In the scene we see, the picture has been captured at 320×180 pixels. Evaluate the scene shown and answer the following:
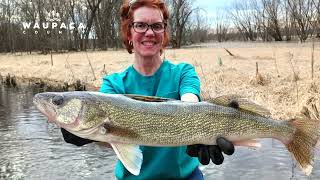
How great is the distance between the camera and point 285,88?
14180mm

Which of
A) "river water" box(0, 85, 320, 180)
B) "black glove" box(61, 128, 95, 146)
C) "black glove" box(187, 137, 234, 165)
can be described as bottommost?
"river water" box(0, 85, 320, 180)

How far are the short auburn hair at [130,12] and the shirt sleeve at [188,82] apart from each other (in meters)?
0.29

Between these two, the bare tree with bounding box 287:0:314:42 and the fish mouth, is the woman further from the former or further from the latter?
the bare tree with bounding box 287:0:314:42

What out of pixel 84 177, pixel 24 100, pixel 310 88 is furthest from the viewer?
pixel 24 100

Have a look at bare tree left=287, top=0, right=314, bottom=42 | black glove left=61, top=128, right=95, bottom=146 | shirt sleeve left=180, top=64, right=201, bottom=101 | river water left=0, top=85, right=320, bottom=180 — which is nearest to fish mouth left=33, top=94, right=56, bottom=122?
black glove left=61, top=128, right=95, bottom=146

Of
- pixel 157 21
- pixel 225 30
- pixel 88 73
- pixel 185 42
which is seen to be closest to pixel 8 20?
pixel 185 42

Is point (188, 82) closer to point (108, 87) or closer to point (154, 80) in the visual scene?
point (154, 80)

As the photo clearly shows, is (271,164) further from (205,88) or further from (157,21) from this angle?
(205,88)

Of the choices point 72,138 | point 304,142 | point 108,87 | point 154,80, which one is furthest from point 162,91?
point 304,142

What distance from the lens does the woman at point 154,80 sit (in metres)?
3.40

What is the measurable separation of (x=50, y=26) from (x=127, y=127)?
62.6m

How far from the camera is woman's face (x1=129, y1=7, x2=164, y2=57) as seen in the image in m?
3.47

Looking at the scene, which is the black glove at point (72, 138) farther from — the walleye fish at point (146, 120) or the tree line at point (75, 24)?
the tree line at point (75, 24)

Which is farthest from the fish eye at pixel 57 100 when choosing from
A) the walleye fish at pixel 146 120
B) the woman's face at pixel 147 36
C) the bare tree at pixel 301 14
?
the bare tree at pixel 301 14
